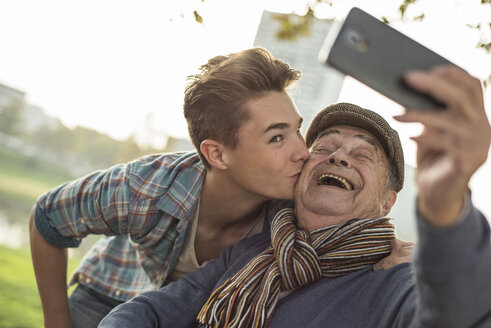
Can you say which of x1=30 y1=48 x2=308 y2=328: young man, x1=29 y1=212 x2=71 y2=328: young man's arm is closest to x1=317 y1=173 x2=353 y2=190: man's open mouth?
x1=30 y1=48 x2=308 y2=328: young man

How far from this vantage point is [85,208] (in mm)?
3188

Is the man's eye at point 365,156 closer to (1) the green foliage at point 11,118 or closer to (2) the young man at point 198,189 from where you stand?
(2) the young man at point 198,189

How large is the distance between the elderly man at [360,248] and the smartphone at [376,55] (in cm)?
6

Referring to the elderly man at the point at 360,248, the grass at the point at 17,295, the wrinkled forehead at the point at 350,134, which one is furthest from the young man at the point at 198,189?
the grass at the point at 17,295

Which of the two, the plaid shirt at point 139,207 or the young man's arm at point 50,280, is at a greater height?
the plaid shirt at point 139,207

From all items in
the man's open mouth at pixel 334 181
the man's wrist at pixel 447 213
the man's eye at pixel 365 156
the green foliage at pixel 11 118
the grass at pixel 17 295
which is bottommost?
the green foliage at pixel 11 118

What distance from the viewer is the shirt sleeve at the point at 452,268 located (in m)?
1.23

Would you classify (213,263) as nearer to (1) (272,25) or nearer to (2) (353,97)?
(2) (353,97)

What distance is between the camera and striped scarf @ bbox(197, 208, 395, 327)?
2.26 metres

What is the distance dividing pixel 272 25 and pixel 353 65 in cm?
373

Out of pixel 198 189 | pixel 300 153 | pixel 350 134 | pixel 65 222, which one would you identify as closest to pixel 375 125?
pixel 350 134

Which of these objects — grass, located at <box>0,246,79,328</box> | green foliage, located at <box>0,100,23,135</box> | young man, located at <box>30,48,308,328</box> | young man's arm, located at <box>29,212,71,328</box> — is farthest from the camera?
green foliage, located at <box>0,100,23,135</box>

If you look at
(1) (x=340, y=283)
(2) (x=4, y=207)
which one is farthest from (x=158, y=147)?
(1) (x=340, y=283)

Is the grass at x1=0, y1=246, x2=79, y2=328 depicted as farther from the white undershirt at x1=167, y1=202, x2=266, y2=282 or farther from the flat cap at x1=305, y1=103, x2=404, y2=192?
the flat cap at x1=305, y1=103, x2=404, y2=192
